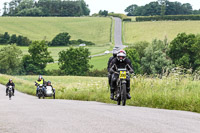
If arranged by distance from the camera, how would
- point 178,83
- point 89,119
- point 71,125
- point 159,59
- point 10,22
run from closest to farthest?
point 71,125, point 89,119, point 178,83, point 159,59, point 10,22

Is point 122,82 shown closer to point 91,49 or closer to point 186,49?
point 186,49

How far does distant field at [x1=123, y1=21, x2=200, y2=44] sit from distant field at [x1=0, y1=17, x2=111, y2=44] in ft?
26.2

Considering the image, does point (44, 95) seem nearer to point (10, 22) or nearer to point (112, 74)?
point (112, 74)

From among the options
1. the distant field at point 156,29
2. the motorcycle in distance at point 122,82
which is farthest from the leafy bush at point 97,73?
the motorcycle in distance at point 122,82

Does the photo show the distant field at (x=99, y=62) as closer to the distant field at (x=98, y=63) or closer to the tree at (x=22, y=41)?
the distant field at (x=98, y=63)

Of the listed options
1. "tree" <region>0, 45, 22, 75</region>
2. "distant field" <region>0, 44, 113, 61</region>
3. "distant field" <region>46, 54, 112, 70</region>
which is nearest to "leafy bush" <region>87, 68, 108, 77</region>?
"distant field" <region>46, 54, 112, 70</region>

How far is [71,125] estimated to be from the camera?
6.91 meters

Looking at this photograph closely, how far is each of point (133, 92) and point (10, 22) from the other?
496 feet

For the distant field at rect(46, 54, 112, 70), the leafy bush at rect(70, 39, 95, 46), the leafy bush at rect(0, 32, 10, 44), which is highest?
the leafy bush at rect(0, 32, 10, 44)

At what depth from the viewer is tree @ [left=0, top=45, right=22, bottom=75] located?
102 m

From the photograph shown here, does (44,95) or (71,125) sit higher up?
(71,125)

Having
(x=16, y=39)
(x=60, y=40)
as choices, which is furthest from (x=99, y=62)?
(x=16, y=39)

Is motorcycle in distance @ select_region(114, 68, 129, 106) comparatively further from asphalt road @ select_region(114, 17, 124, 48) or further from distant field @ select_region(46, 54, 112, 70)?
asphalt road @ select_region(114, 17, 124, 48)

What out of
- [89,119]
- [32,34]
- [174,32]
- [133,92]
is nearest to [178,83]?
[133,92]
